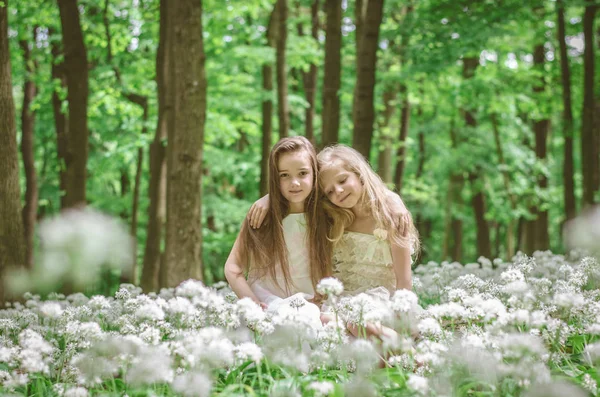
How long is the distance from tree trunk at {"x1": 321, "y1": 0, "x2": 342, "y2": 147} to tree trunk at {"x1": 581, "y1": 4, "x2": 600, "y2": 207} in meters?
5.44

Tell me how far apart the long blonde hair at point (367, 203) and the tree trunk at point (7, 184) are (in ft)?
10.1

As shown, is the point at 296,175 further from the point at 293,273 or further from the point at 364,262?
the point at 364,262

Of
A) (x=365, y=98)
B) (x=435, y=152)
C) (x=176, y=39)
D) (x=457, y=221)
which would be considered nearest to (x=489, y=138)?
(x=435, y=152)

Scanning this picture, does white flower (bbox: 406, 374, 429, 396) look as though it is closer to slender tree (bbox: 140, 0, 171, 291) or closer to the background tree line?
the background tree line

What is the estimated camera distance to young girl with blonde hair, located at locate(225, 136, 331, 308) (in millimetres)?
4465

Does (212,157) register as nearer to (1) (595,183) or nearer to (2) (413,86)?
(2) (413,86)

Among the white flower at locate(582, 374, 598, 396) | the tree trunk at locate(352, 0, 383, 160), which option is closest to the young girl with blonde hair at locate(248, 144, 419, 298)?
the white flower at locate(582, 374, 598, 396)

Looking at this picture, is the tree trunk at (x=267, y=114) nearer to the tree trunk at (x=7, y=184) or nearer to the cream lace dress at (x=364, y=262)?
the tree trunk at (x=7, y=184)

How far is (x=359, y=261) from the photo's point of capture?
465 cm

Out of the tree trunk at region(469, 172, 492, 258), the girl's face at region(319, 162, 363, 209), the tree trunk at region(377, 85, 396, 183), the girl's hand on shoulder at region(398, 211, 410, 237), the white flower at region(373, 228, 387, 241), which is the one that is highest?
the tree trunk at region(377, 85, 396, 183)

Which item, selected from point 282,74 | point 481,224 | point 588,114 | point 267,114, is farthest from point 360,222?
point 481,224

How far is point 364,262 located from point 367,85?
13.9 feet

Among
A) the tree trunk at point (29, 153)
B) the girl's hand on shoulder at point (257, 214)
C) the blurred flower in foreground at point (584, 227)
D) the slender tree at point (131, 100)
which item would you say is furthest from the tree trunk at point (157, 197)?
the blurred flower in foreground at point (584, 227)

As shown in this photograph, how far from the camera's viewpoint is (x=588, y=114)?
12.4 meters
